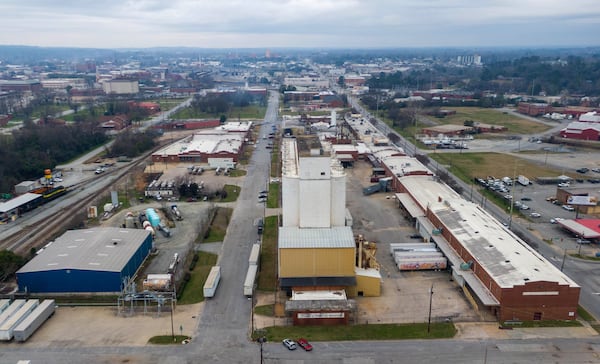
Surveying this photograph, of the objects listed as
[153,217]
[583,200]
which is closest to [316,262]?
[153,217]

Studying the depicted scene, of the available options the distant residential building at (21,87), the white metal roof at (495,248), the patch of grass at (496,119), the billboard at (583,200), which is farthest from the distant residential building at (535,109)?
the distant residential building at (21,87)

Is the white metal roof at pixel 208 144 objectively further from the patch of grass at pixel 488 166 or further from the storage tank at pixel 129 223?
the patch of grass at pixel 488 166

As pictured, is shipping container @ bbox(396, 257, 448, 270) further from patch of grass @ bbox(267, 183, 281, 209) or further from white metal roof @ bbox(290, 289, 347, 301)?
patch of grass @ bbox(267, 183, 281, 209)

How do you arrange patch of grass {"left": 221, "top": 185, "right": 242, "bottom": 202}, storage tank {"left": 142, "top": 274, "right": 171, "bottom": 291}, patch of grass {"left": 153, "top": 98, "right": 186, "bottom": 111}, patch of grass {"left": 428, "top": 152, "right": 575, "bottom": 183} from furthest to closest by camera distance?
patch of grass {"left": 153, "top": 98, "right": 186, "bottom": 111} → patch of grass {"left": 428, "top": 152, "right": 575, "bottom": 183} → patch of grass {"left": 221, "top": 185, "right": 242, "bottom": 202} → storage tank {"left": 142, "top": 274, "right": 171, "bottom": 291}

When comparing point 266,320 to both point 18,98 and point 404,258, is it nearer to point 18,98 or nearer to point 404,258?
point 404,258

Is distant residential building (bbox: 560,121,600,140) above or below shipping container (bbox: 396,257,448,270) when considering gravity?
above

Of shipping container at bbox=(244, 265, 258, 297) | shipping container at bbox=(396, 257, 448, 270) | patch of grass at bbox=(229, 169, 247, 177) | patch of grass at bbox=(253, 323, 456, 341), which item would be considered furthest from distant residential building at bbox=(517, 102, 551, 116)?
shipping container at bbox=(244, 265, 258, 297)

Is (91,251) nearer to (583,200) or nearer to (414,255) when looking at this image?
(414,255)
